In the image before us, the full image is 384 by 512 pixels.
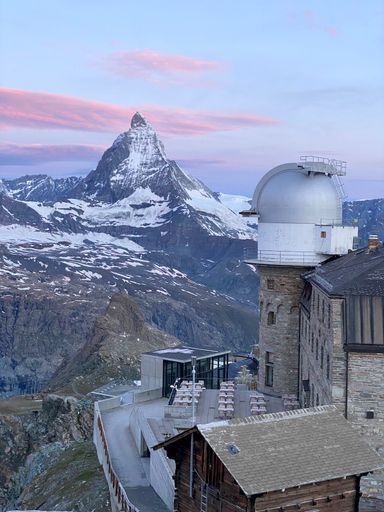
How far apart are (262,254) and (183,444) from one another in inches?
963

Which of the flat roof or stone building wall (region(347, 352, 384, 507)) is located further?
the flat roof

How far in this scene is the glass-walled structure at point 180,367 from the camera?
180 feet

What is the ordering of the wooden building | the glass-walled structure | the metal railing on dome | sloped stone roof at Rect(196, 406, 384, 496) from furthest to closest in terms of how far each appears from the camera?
the glass-walled structure < the metal railing on dome < the wooden building < sloped stone roof at Rect(196, 406, 384, 496)

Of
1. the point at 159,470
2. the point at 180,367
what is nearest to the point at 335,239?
the point at 180,367

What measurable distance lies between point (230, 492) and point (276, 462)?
75.2 inches

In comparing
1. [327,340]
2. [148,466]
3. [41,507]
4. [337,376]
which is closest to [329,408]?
[337,376]

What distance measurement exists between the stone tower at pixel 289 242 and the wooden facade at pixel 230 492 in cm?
2298

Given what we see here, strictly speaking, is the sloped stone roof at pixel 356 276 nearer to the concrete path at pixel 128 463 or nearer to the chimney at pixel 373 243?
the chimney at pixel 373 243

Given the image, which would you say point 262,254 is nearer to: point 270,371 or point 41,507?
point 270,371

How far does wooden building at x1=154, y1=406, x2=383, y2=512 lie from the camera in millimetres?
23422

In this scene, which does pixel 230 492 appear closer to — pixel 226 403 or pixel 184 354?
pixel 226 403

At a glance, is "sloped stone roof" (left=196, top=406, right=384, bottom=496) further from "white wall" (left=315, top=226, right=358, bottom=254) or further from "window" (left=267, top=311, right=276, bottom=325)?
"window" (left=267, top=311, right=276, bottom=325)

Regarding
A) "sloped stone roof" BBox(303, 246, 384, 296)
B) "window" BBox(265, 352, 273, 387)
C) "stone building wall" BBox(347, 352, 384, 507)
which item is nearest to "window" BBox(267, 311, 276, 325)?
"window" BBox(265, 352, 273, 387)

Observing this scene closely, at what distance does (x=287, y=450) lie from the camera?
24.4 m
